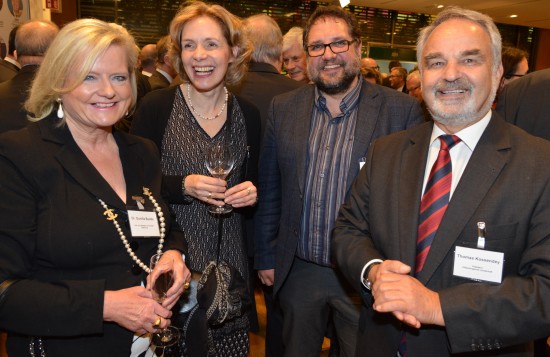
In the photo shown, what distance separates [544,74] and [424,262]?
1375mm

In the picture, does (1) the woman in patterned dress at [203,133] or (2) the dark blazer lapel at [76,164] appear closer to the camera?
(2) the dark blazer lapel at [76,164]

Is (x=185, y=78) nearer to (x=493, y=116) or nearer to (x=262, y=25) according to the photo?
(x=262, y=25)

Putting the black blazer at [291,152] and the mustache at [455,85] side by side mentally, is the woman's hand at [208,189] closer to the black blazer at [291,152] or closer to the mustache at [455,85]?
the black blazer at [291,152]

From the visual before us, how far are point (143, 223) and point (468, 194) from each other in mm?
1213

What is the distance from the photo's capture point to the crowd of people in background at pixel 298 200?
155 centimetres

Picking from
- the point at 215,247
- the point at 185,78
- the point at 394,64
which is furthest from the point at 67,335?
the point at 394,64

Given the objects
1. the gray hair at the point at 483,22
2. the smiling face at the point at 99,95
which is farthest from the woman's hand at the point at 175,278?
the gray hair at the point at 483,22

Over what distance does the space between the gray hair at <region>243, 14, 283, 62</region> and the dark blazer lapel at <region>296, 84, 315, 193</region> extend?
96 cm

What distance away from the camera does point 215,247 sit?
Answer: 2.46 m

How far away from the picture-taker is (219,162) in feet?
7.48

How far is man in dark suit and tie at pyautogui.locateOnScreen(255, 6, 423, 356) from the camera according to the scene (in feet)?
7.96

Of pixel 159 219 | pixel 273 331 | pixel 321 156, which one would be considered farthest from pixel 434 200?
pixel 273 331

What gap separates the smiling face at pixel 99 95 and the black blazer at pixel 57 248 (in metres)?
0.09

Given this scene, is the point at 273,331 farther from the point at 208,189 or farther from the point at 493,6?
the point at 493,6
